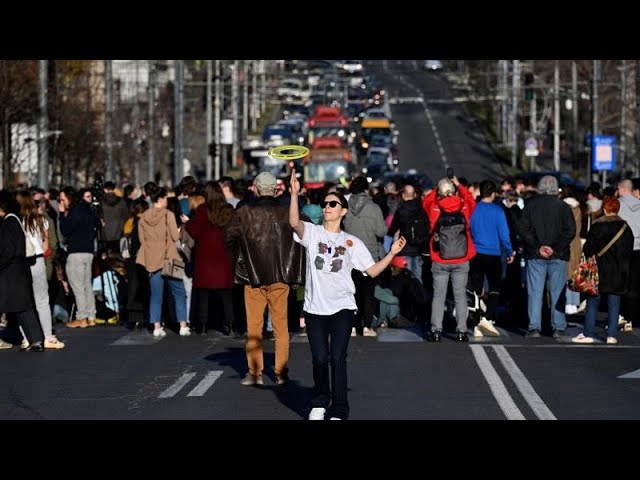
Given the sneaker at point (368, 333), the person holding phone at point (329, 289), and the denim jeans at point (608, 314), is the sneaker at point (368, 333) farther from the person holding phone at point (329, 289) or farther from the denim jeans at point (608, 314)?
the person holding phone at point (329, 289)

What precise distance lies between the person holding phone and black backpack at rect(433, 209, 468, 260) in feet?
20.9

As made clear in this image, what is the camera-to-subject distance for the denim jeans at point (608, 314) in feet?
65.4

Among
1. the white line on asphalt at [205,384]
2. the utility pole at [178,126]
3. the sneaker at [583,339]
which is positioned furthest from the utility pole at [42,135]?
the white line on asphalt at [205,384]

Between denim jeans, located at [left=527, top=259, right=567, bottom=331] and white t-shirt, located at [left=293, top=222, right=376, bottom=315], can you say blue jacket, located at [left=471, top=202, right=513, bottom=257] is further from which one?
white t-shirt, located at [left=293, top=222, right=376, bottom=315]

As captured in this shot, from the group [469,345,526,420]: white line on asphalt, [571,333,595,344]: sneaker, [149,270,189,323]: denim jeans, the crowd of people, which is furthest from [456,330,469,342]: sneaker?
[149,270,189,323]: denim jeans

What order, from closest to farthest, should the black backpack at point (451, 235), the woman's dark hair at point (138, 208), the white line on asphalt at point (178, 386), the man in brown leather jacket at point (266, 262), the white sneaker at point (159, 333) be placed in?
the white line on asphalt at point (178, 386)
the man in brown leather jacket at point (266, 262)
the black backpack at point (451, 235)
the white sneaker at point (159, 333)
the woman's dark hair at point (138, 208)

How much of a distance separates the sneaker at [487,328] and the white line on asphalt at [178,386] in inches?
213

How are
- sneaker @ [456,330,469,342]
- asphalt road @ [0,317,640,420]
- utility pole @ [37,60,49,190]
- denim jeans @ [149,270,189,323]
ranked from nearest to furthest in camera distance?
asphalt road @ [0,317,640,420]
sneaker @ [456,330,469,342]
denim jeans @ [149,270,189,323]
utility pole @ [37,60,49,190]

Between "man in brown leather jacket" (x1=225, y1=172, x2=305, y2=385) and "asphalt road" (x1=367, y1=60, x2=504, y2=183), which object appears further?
"asphalt road" (x1=367, y1=60, x2=504, y2=183)

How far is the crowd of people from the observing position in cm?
1611

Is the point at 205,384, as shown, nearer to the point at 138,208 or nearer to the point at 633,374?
the point at 633,374
